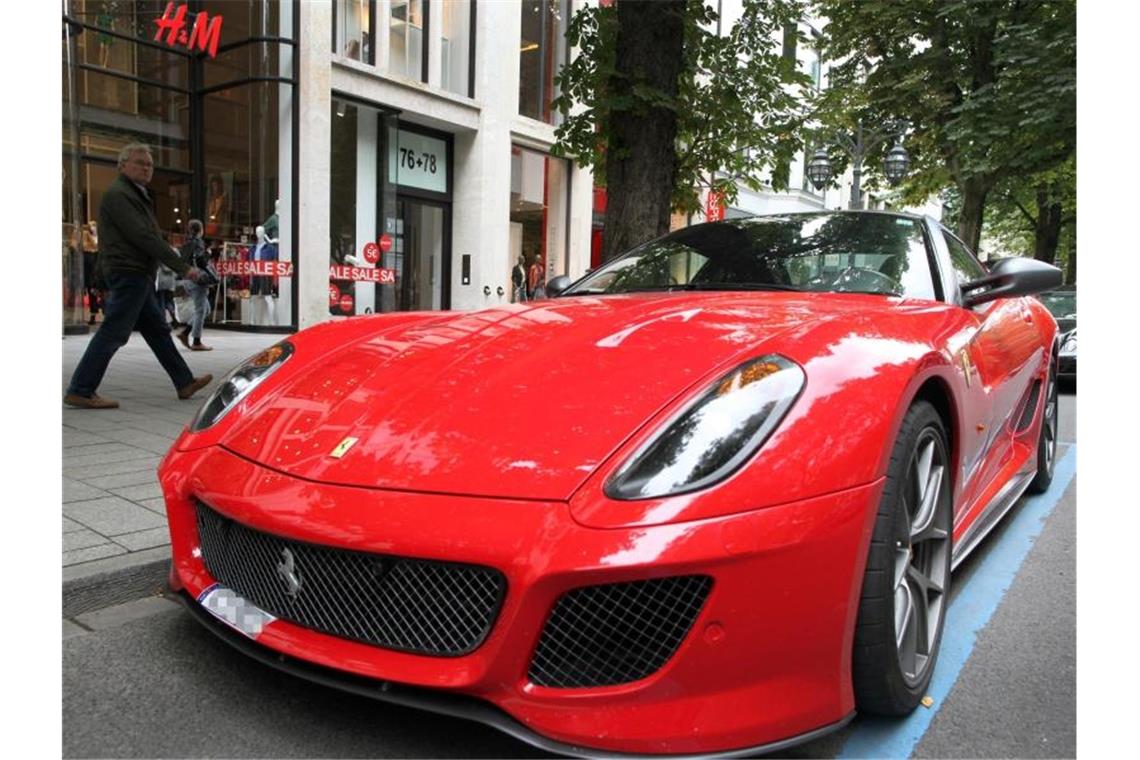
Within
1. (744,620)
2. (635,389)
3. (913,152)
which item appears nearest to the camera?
(744,620)

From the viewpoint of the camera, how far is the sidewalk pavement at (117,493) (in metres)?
2.79

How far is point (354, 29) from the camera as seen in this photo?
1466cm

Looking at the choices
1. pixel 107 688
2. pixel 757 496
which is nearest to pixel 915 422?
pixel 757 496

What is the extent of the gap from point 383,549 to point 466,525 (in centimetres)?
18

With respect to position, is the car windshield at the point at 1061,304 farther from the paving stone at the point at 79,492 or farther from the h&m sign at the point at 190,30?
the h&m sign at the point at 190,30

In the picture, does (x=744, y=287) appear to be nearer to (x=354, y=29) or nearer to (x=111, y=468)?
(x=111, y=468)

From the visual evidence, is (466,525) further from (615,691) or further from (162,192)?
(162,192)

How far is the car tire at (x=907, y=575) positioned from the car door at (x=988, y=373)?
291 millimetres

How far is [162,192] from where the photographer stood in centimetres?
1426

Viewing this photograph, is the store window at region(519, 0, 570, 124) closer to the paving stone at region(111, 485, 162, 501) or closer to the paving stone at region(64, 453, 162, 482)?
the paving stone at region(64, 453, 162, 482)

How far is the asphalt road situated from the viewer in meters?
1.91

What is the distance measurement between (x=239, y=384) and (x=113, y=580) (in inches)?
30.7

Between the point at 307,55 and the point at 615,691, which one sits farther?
the point at 307,55

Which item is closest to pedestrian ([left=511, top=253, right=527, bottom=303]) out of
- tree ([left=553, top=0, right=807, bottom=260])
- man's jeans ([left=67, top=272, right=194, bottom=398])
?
tree ([left=553, top=0, right=807, bottom=260])
